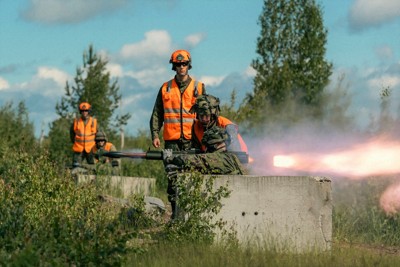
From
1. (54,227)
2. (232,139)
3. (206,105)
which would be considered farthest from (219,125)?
(54,227)

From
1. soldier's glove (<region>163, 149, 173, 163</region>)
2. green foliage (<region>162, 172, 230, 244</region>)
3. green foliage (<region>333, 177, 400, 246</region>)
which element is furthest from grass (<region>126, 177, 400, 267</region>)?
soldier's glove (<region>163, 149, 173, 163</region>)

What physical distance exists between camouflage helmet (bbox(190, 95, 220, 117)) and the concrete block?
6.07 metres

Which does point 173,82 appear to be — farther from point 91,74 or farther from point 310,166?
point 91,74

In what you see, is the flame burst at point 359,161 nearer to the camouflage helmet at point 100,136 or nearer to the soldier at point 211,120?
the soldier at point 211,120

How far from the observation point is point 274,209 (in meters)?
10.7

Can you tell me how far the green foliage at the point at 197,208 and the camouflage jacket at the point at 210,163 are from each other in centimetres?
27

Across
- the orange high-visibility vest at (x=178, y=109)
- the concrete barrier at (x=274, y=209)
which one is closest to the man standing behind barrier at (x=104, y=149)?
the orange high-visibility vest at (x=178, y=109)

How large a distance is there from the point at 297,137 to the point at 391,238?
7.36 meters

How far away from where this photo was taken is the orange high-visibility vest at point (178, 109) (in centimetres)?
1255

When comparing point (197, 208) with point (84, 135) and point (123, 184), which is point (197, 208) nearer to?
point (123, 184)

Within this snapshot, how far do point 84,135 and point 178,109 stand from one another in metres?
9.94

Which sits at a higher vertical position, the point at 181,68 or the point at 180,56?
the point at 180,56

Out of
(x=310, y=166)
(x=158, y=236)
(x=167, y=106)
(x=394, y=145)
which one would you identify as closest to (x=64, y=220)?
(x=158, y=236)

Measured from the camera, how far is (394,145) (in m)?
15.8
